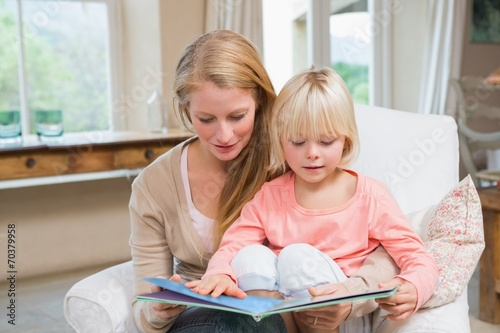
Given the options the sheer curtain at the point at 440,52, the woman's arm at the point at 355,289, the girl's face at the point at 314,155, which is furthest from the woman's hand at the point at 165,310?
the sheer curtain at the point at 440,52

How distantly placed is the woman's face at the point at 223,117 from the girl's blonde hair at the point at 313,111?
0.07 meters

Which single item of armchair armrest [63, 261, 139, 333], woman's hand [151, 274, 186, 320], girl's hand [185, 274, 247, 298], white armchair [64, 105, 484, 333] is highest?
white armchair [64, 105, 484, 333]

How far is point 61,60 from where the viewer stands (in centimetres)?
371

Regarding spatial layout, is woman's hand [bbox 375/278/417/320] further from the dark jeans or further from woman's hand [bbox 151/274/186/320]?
woman's hand [bbox 151/274/186/320]

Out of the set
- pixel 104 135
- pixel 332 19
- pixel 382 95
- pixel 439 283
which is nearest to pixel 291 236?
pixel 439 283

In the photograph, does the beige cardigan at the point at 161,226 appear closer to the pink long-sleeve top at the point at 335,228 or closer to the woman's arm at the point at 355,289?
the pink long-sleeve top at the point at 335,228

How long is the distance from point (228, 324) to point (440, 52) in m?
4.48

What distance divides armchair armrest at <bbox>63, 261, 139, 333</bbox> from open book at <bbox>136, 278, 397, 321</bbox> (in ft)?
0.90

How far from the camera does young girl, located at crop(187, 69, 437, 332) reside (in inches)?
51.2

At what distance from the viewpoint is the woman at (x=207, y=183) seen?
132 centimetres

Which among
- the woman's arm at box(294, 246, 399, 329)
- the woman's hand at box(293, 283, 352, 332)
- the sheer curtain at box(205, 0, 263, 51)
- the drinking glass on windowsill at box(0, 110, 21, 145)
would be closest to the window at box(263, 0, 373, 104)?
the sheer curtain at box(205, 0, 263, 51)

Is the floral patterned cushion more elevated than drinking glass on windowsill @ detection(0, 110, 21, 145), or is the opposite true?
drinking glass on windowsill @ detection(0, 110, 21, 145)

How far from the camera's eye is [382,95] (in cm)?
544

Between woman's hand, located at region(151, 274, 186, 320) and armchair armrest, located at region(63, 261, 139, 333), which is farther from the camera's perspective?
armchair armrest, located at region(63, 261, 139, 333)
